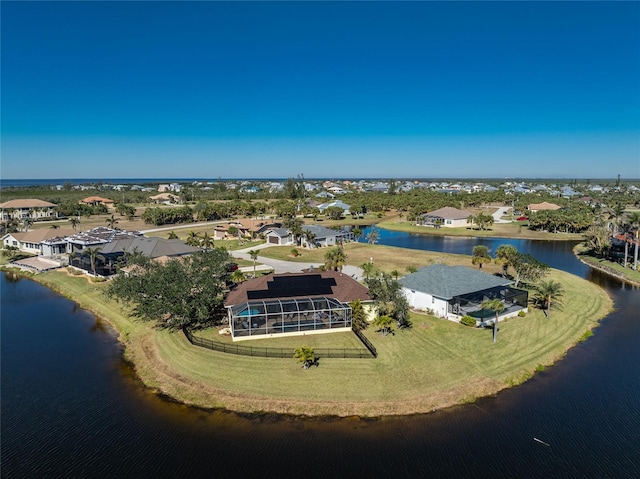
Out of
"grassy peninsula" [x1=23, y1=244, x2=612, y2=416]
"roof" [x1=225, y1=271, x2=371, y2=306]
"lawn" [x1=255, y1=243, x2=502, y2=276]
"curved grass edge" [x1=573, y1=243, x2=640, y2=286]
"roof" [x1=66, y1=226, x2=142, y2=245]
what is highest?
"roof" [x1=66, y1=226, x2=142, y2=245]

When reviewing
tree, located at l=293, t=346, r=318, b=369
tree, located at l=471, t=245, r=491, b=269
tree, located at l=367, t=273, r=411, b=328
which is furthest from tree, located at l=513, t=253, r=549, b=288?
tree, located at l=293, t=346, r=318, b=369

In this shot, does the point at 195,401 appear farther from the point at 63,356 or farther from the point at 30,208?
the point at 30,208

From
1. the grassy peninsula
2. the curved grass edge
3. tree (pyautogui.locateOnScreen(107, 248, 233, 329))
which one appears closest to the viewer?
the grassy peninsula

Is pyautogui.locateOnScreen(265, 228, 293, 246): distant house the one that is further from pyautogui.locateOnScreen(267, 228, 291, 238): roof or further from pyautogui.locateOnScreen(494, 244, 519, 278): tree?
pyautogui.locateOnScreen(494, 244, 519, 278): tree

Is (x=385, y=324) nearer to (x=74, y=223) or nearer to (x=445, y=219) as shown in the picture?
(x=445, y=219)

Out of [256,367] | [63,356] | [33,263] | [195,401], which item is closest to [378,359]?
[256,367]

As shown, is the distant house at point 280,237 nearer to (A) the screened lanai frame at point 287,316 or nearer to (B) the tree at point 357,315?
(A) the screened lanai frame at point 287,316

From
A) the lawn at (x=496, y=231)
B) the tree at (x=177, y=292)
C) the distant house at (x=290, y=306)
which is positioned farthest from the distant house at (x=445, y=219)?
the tree at (x=177, y=292)
